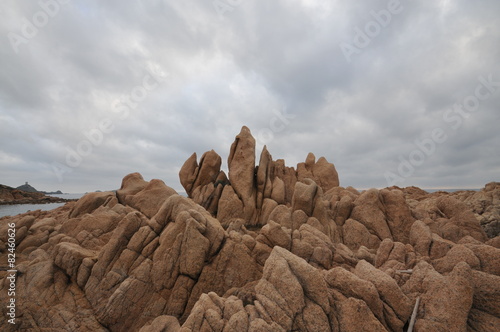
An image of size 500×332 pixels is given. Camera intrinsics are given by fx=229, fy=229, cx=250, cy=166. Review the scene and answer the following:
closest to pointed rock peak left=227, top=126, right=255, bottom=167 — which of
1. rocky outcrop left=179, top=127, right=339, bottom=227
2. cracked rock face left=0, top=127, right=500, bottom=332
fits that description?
rocky outcrop left=179, top=127, right=339, bottom=227

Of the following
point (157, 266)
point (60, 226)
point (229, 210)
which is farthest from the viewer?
point (229, 210)

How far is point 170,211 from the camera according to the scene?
739 inches

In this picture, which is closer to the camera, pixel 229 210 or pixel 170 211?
pixel 170 211

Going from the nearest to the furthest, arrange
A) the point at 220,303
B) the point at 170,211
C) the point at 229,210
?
the point at 220,303, the point at 170,211, the point at 229,210

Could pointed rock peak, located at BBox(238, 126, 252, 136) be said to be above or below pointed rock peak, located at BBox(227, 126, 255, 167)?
above

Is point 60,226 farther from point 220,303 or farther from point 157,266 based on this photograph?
point 220,303

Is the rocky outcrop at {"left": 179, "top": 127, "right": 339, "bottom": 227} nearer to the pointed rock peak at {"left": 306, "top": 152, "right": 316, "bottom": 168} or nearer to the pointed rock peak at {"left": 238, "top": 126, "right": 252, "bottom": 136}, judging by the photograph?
the pointed rock peak at {"left": 238, "top": 126, "right": 252, "bottom": 136}

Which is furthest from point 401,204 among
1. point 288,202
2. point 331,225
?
point 288,202

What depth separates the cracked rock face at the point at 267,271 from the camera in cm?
1012

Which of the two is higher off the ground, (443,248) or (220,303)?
(443,248)

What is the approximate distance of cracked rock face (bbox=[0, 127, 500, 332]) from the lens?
398 inches

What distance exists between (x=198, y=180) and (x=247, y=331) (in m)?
39.1

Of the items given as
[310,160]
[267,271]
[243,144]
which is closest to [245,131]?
[243,144]

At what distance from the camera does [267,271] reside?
445 inches
